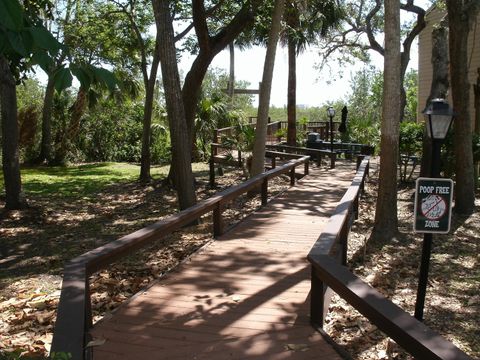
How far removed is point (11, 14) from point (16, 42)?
18 cm

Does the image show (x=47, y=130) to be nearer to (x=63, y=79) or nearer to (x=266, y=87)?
(x=266, y=87)

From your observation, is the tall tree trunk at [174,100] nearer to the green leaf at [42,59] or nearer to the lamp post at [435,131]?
the lamp post at [435,131]

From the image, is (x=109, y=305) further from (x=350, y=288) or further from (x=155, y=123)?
(x=155, y=123)

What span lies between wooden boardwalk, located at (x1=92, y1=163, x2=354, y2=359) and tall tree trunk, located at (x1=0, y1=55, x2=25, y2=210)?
19.9 ft

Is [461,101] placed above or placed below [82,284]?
above

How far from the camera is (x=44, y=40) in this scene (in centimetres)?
199

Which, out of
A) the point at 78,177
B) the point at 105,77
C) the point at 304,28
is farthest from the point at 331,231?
the point at 304,28

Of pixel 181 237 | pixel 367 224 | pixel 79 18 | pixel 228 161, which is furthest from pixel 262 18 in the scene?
pixel 79 18

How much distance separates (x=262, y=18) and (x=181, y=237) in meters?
7.53

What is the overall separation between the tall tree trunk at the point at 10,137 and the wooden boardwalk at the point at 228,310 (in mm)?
6062

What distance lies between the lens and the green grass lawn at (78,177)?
1574cm

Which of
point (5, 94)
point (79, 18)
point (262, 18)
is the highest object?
point (79, 18)

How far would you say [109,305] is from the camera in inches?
221

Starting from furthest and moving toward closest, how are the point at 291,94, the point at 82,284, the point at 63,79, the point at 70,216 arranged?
the point at 291,94 → the point at 70,216 → the point at 82,284 → the point at 63,79
